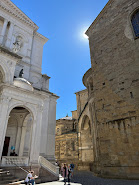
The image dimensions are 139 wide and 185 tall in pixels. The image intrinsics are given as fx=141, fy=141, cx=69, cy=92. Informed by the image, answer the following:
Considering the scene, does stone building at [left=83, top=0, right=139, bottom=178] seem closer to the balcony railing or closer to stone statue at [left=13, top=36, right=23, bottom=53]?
the balcony railing

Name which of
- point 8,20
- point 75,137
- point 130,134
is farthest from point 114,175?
point 8,20

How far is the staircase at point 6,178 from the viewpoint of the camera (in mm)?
7498

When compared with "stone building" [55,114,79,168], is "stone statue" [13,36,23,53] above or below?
above

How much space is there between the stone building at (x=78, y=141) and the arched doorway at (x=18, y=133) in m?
9.54

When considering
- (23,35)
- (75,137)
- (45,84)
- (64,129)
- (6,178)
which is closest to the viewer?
(6,178)

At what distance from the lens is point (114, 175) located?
988 cm

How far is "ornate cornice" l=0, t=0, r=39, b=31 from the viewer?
16631 millimetres

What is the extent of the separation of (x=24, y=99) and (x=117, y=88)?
7.56 meters

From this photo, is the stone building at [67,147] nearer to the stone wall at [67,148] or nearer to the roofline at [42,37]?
the stone wall at [67,148]

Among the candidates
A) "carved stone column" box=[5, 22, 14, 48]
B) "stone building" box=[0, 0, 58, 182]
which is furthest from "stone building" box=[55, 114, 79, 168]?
"carved stone column" box=[5, 22, 14, 48]

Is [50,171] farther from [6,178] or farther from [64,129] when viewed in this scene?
[64,129]

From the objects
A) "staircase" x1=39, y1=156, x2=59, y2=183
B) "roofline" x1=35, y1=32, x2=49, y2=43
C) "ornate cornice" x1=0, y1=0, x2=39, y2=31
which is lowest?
"staircase" x1=39, y1=156, x2=59, y2=183

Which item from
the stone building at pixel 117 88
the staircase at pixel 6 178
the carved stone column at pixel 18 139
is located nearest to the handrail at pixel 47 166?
the staircase at pixel 6 178

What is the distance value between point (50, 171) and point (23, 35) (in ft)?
50.9
